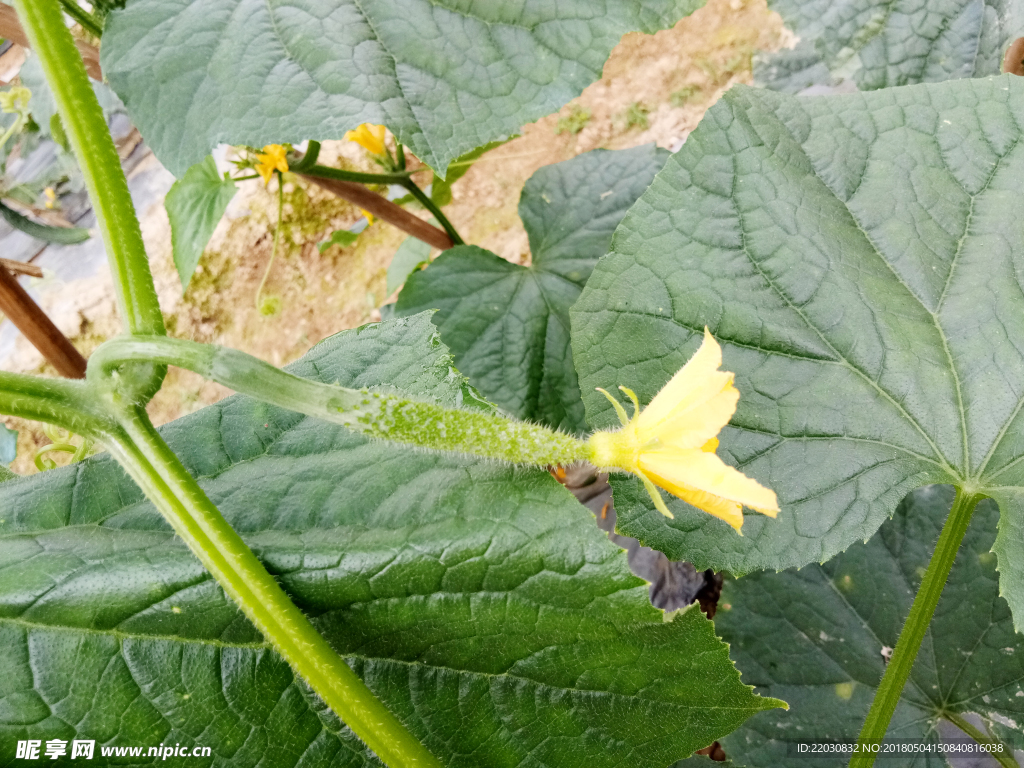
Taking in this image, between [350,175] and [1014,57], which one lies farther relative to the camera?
[350,175]

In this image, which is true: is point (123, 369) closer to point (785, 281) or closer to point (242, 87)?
point (242, 87)

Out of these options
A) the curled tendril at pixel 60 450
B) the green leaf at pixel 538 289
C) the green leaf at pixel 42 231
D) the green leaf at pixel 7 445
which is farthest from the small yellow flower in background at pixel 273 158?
the green leaf at pixel 42 231

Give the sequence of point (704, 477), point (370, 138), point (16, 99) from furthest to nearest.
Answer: point (16, 99) → point (370, 138) → point (704, 477)

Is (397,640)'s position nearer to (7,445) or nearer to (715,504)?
(715,504)

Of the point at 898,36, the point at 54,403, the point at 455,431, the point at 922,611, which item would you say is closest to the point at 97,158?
the point at 54,403

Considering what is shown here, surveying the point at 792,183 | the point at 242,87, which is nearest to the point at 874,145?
the point at 792,183

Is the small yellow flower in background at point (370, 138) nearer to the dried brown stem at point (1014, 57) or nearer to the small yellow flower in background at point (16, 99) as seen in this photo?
the dried brown stem at point (1014, 57)
